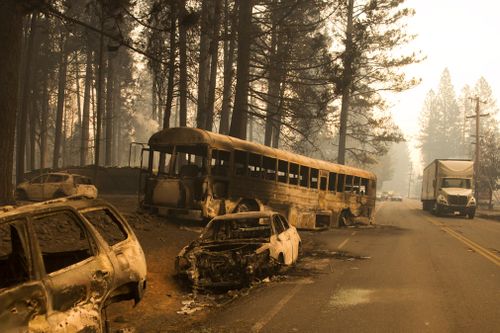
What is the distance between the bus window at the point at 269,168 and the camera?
721 inches

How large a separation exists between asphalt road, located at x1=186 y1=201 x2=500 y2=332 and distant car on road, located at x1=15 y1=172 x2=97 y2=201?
13319 millimetres

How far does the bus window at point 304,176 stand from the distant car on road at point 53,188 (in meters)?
9.72

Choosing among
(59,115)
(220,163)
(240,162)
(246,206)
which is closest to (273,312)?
(220,163)

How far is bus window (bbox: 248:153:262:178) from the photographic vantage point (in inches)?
691

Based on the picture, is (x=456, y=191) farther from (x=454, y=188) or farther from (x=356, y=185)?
(x=356, y=185)

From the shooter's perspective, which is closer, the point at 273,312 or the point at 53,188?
the point at 273,312

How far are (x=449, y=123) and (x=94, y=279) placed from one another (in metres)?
126

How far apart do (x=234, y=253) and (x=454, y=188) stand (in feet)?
93.8

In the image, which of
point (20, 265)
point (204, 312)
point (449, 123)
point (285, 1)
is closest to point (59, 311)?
point (20, 265)

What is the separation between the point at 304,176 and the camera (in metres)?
20.9

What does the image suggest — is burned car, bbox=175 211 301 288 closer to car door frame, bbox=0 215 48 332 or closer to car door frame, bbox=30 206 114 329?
car door frame, bbox=30 206 114 329

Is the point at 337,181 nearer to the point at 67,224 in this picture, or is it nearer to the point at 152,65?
the point at 152,65

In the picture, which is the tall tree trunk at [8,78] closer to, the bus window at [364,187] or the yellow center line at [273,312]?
the yellow center line at [273,312]

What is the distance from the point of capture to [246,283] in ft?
30.1
